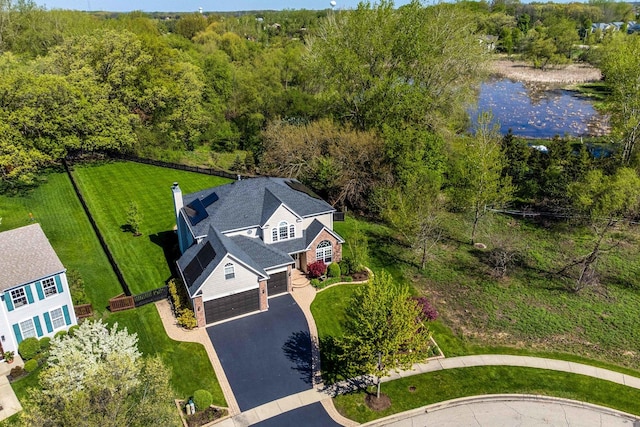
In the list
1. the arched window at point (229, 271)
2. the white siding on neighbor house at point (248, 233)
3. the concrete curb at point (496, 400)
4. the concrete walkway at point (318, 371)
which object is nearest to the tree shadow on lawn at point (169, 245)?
the concrete walkway at point (318, 371)

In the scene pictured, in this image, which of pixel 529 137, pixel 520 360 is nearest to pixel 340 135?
pixel 520 360

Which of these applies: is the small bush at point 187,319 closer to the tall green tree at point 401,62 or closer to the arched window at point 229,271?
the arched window at point 229,271

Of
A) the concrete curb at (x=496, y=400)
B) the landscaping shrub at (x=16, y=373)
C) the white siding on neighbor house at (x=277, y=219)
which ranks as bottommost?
the concrete curb at (x=496, y=400)

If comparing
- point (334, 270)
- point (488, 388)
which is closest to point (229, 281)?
point (334, 270)

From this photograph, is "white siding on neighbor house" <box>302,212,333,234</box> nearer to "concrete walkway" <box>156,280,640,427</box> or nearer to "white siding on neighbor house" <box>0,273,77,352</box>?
"concrete walkway" <box>156,280,640,427</box>

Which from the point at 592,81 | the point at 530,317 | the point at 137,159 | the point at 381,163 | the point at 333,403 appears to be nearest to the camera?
the point at 333,403

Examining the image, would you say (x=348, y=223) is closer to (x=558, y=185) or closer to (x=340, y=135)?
(x=340, y=135)

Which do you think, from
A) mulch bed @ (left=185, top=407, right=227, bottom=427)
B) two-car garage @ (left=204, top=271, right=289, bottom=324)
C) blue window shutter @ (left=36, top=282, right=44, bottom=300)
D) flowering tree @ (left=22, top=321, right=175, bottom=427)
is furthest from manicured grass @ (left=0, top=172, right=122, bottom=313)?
flowering tree @ (left=22, top=321, right=175, bottom=427)
